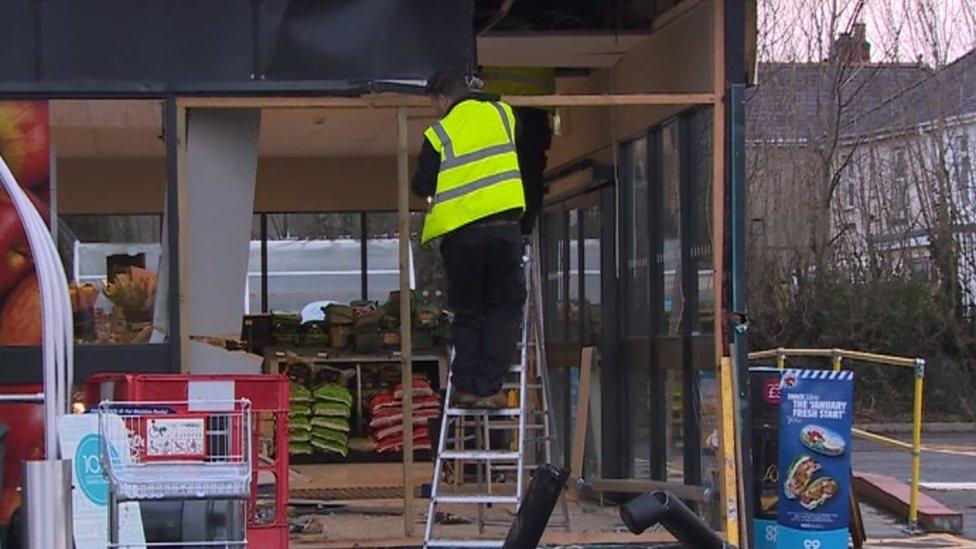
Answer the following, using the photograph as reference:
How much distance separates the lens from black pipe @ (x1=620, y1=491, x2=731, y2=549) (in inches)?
152

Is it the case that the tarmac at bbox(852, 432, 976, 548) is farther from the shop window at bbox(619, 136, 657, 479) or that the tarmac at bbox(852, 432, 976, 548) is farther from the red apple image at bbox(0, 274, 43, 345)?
the red apple image at bbox(0, 274, 43, 345)

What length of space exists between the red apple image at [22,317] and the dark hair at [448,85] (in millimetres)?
2556

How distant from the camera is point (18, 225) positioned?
28.4 ft

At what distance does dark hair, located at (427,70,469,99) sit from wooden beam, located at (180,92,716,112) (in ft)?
2.05

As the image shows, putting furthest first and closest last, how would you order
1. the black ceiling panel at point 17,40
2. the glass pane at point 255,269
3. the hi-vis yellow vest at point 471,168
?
the glass pane at point 255,269 < the black ceiling panel at point 17,40 < the hi-vis yellow vest at point 471,168

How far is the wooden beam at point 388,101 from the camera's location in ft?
28.1

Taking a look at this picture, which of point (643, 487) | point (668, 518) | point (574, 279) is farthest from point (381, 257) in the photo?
point (668, 518)

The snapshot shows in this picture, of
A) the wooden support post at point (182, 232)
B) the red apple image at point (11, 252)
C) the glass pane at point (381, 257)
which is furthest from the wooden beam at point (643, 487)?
the glass pane at point (381, 257)

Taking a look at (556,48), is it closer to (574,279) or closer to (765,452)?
(574,279)

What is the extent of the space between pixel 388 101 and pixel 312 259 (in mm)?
6187

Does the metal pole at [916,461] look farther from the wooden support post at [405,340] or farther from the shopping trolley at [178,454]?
the shopping trolley at [178,454]

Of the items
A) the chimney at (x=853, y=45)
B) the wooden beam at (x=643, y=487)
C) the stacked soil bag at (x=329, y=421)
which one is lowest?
the wooden beam at (x=643, y=487)

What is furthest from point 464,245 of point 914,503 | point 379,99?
point 914,503

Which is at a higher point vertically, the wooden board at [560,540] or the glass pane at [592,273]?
the glass pane at [592,273]
